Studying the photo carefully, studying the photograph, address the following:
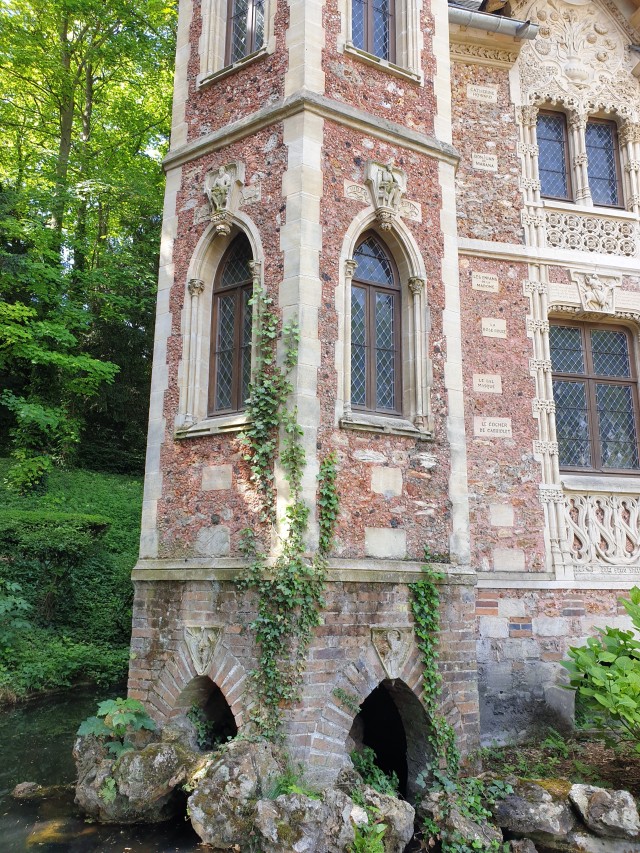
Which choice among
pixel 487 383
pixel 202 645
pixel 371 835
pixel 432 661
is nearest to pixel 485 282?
pixel 487 383

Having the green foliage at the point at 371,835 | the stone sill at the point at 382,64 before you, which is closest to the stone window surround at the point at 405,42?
the stone sill at the point at 382,64

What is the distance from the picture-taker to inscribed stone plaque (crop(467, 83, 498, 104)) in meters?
9.82

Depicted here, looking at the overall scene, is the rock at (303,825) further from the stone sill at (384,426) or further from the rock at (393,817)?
the stone sill at (384,426)

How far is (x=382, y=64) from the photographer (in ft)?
26.6

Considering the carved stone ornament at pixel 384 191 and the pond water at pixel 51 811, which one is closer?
the pond water at pixel 51 811

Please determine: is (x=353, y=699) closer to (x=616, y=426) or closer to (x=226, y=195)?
(x=226, y=195)

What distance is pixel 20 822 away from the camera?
6.16 metres

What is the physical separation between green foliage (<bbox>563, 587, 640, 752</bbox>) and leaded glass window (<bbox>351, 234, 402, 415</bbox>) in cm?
301

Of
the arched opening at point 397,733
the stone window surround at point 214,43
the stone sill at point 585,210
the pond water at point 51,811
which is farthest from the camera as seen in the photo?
the stone sill at point 585,210

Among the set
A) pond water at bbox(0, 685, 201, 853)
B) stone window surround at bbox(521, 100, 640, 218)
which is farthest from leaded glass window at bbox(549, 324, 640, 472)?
pond water at bbox(0, 685, 201, 853)

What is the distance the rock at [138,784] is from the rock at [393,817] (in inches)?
61.5

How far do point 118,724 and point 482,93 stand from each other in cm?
894

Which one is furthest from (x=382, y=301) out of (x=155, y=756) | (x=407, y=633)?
(x=155, y=756)

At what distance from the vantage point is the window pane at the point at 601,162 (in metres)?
10.3
